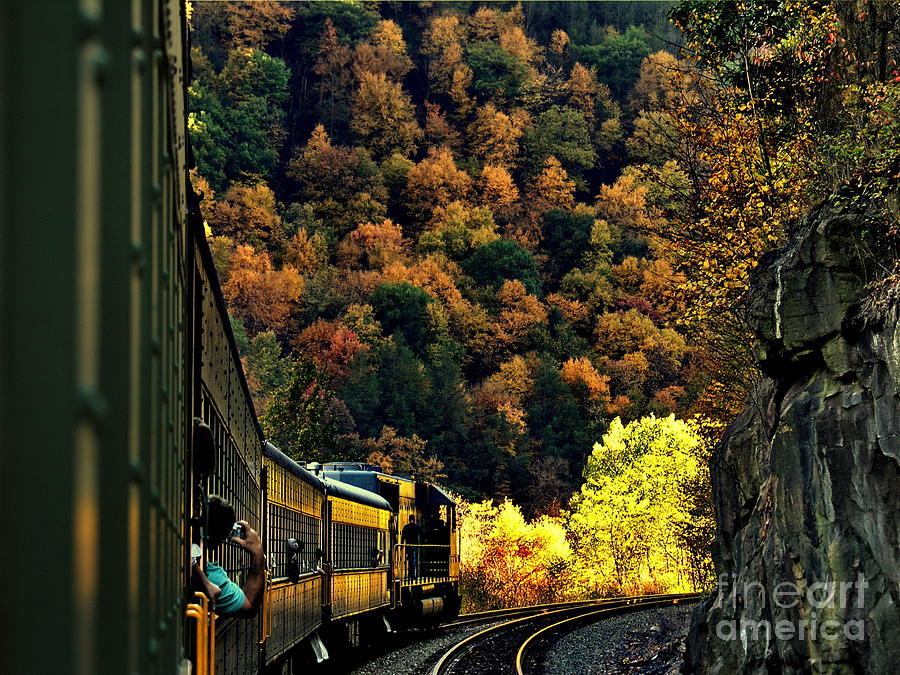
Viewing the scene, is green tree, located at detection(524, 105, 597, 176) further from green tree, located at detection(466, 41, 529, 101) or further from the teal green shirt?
the teal green shirt

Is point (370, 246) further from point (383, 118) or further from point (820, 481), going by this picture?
point (820, 481)

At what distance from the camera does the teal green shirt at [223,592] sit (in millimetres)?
5543

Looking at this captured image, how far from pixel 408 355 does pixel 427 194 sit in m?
33.7

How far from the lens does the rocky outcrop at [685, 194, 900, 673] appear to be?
38.5 feet

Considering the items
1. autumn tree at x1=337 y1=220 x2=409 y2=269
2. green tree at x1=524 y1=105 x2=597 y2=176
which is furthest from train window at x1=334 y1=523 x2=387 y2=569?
green tree at x1=524 y1=105 x2=597 y2=176

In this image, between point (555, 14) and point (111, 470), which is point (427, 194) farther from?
point (111, 470)

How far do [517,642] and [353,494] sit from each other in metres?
6.73

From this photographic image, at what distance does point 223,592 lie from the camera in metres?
5.60

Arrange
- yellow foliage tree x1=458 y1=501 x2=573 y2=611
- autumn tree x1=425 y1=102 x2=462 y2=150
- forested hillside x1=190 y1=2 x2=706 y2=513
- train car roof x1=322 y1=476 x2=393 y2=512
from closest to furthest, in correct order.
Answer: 1. train car roof x1=322 y1=476 x2=393 y2=512
2. yellow foliage tree x1=458 y1=501 x2=573 y2=611
3. forested hillside x1=190 y1=2 x2=706 y2=513
4. autumn tree x1=425 y1=102 x2=462 y2=150

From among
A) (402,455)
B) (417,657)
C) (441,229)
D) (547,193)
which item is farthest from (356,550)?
(547,193)

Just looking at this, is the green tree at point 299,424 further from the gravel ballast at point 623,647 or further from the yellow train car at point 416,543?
the gravel ballast at point 623,647

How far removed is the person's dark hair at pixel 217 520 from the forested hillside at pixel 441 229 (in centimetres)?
3828

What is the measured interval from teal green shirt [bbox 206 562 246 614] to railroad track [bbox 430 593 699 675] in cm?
1296

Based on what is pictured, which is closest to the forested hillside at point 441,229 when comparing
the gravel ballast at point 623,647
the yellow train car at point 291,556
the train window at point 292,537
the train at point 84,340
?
the gravel ballast at point 623,647
